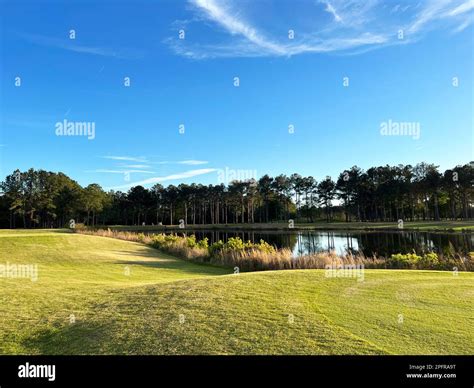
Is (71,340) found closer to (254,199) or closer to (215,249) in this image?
(215,249)

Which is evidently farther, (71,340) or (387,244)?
(387,244)

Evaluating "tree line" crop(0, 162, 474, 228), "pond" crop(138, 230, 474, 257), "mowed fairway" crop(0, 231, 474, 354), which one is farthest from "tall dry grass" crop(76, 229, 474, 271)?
"tree line" crop(0, 162, 474, 228)

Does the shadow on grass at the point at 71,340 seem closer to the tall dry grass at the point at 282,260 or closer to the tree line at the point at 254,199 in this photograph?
the tall dry grass at the point at 282,260

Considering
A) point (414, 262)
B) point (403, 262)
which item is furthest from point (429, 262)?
point (403, 262)

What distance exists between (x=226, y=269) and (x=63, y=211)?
61.0 metres

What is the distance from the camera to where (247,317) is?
4.41 metres

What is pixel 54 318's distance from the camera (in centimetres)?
495

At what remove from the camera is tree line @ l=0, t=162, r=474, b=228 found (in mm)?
61062

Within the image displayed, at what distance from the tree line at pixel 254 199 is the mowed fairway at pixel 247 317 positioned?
55.1m

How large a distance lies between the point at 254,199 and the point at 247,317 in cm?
7726

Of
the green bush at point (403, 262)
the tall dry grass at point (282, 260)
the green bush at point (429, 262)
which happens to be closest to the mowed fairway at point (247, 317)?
the tall dry grass at point (282, 260)

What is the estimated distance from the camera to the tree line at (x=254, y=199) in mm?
61062
